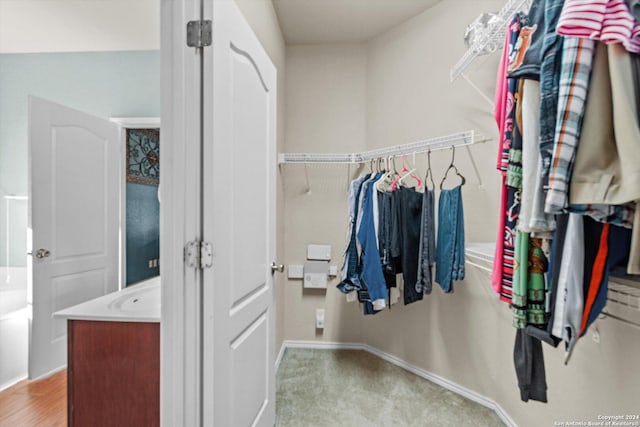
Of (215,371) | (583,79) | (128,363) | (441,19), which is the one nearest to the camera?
(583,79)

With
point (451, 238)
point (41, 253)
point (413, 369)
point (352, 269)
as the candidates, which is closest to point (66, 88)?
point (41, 253)

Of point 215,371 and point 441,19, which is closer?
point 215,371

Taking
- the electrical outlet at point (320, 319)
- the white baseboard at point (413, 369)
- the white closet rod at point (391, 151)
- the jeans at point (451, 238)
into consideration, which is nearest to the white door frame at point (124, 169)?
the white closet rod at point (391, 151)

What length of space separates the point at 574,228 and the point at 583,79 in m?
0.30

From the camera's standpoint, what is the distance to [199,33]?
0.97 meters

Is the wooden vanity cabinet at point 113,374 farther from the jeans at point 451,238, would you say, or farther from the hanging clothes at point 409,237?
the jeans at point 451,238

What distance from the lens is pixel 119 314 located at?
131cm

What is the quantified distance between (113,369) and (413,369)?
1.92 m

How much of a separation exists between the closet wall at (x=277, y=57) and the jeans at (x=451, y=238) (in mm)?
1010

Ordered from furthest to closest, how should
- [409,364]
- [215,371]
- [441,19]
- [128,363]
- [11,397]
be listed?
[409,364]
[441,19]
[11,397]
[128,363]
[215,371]

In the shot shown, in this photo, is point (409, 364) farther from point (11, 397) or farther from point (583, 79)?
point (11, 397)

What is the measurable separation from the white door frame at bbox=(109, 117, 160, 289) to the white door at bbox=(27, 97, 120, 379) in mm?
44

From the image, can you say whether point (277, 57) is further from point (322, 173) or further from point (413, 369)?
point (413, 369)

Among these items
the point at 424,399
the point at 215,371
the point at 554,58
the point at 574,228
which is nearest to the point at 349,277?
the point at 424,399
